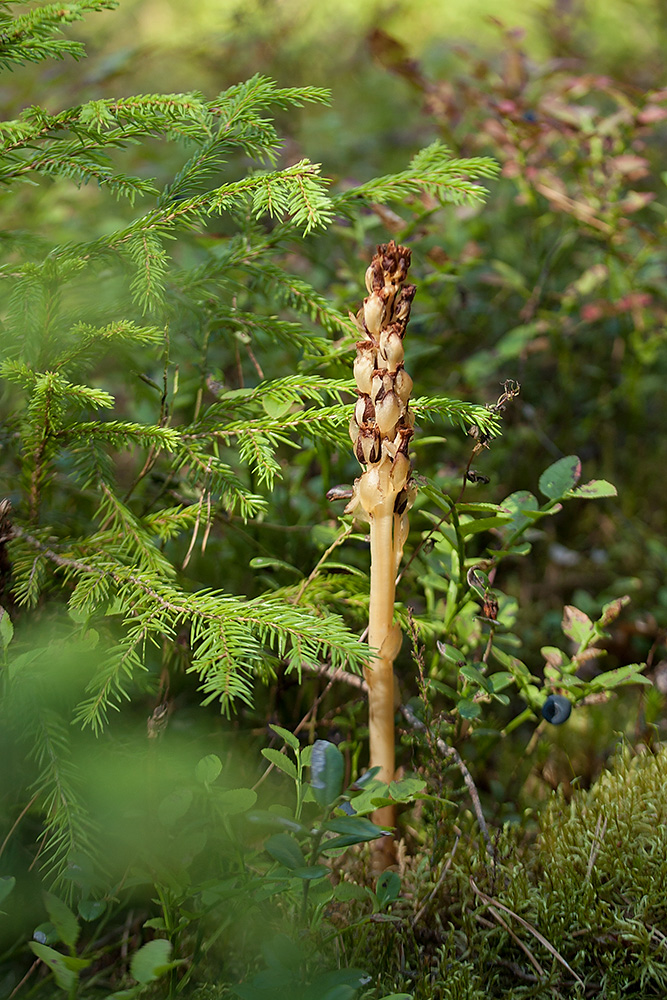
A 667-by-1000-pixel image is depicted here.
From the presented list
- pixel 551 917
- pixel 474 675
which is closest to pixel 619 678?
pixel 474 675

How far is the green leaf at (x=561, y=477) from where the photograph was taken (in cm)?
128

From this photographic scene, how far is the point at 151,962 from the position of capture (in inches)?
33.4

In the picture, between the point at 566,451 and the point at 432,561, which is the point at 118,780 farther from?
the point at 566,451

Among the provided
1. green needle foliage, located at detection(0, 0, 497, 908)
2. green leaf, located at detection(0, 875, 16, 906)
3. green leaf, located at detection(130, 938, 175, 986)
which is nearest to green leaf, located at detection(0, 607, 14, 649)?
green needle foliage, located at detection(0, 0, 497, 908)

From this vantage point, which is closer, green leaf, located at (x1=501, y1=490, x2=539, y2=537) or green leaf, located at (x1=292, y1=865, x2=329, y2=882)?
green leaf, located at (x1=292, y1=865, x2=329, y2=882)

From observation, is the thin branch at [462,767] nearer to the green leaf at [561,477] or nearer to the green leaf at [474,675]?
the green leaf at [474,675]

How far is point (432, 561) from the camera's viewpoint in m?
1.43

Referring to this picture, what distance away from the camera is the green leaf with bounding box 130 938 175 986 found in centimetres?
84

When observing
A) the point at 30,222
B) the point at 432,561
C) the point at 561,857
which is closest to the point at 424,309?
the point at 432,561

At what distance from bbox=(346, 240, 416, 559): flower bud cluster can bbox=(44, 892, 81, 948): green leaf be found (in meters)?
0.62

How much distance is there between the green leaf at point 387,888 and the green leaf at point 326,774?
0.58 feet

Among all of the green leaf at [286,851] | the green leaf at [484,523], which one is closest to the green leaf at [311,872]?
the green leaf at [286,851]

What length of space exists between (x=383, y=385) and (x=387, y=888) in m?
0.70

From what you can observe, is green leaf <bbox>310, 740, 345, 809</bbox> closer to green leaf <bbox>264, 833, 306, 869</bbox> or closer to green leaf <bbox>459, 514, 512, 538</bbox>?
green leaf <bbox>264, 833, 306, 869</bbox>
